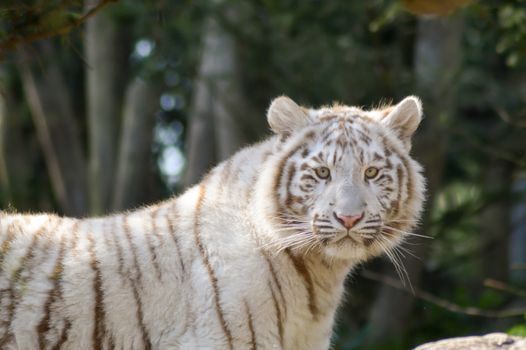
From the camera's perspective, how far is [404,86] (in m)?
9.20

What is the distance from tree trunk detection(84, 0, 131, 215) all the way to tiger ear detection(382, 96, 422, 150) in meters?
6.67

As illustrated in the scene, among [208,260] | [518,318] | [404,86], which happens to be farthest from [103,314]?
[518,318]

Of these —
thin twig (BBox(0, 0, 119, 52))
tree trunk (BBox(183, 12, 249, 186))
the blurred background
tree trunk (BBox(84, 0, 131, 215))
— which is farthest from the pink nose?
tree trunk (BBox(84, 0, 131, 215))

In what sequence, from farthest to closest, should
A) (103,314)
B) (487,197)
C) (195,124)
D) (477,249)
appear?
(477,249)
(195,124)
(487,197)
(103,314)

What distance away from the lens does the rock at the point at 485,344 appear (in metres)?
4.41

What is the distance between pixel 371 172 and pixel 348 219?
365 millimetres

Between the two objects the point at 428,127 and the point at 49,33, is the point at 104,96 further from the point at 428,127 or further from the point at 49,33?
the point at 49,33

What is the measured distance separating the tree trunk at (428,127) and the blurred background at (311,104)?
0.05 feet

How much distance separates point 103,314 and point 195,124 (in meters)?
6.76

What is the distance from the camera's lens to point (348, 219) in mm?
4711

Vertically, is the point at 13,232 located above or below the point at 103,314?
above

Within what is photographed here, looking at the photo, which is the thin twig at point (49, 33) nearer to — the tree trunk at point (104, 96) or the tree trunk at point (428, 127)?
the tree trunk at point (428, 127)

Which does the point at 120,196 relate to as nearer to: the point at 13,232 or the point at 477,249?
the point at 477,249

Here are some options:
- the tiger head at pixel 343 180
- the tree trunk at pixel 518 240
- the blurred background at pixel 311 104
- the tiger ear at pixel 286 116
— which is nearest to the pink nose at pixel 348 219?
the tiger head at pixel 343 180
